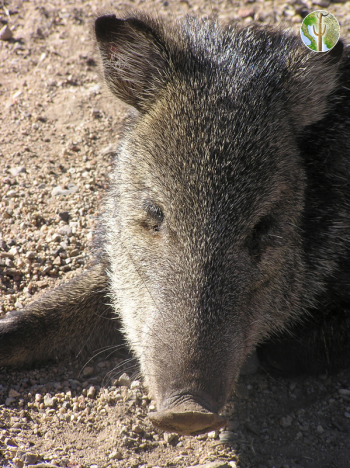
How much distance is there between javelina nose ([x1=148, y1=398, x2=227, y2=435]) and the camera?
2.56 meters

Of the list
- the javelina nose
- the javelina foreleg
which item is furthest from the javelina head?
the javelina foreleg

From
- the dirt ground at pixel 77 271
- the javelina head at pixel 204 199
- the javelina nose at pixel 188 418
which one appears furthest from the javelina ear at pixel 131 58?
the javelina nose at pixel 188 418

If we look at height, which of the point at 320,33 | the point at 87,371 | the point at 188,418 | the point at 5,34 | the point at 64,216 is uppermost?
the point at 320,33

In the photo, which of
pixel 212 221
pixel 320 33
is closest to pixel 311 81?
pixel 320 33

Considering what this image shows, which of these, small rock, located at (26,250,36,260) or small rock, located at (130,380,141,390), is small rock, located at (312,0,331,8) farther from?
small rock, located at (130,380,141,390)

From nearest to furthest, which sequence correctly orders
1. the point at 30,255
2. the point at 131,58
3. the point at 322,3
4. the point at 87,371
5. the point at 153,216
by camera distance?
the point at 153,216, the point at 131,58, the point at 87,371, the point at 30,255, the point at 322,3

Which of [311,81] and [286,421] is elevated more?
[311,81]

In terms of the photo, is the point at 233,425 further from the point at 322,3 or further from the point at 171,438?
the point at 322,3

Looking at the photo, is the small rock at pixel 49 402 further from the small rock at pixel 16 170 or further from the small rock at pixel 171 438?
the small rock at pixel 16 170

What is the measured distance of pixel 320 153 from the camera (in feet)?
12.8

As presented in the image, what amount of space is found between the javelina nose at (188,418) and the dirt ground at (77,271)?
774 millimetres

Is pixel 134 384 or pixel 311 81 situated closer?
pixel 311 81

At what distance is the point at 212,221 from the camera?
307 cm

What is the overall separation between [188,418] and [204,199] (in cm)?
118
